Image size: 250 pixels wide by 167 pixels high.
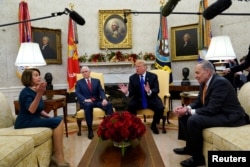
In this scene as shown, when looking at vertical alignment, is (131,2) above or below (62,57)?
above

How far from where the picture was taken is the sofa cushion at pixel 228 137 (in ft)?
7.63

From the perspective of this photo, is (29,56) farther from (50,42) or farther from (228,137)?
(228,137)

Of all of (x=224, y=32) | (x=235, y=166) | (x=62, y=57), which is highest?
(x=224, y=32)

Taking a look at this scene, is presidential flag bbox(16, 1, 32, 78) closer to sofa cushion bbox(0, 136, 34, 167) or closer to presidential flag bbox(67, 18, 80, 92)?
presidential flag bbox(67, 18, 80, 92)

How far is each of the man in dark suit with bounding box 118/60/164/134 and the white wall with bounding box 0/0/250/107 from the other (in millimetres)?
2692

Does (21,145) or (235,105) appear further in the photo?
(235,105)

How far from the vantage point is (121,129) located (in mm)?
2621

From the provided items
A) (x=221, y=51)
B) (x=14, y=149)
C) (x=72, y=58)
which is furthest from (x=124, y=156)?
(x=72, y=58)

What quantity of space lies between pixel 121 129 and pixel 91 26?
556 cm

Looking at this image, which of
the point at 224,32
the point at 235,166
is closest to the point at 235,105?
the point at 235,166

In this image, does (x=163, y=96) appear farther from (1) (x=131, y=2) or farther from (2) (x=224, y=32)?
(1) (x=131, y=2)

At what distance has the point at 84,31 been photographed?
760cm

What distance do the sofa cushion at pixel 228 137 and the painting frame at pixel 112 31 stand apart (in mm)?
5029

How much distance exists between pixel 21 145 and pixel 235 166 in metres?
2.00
